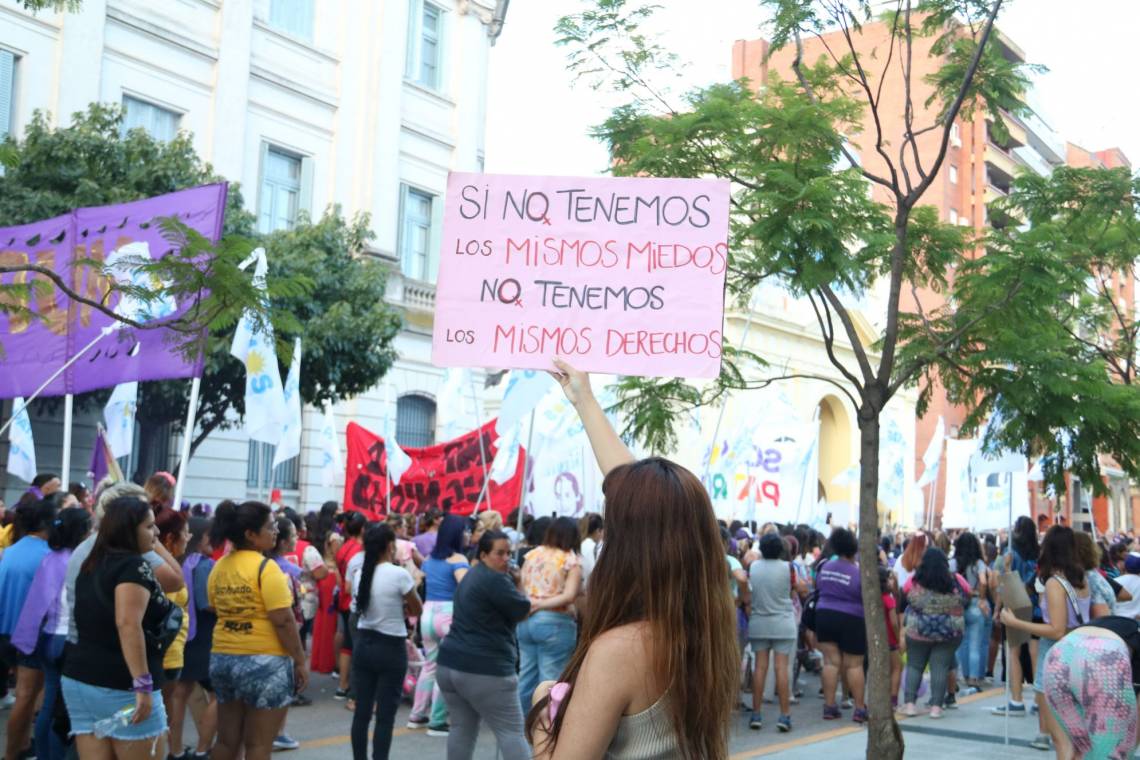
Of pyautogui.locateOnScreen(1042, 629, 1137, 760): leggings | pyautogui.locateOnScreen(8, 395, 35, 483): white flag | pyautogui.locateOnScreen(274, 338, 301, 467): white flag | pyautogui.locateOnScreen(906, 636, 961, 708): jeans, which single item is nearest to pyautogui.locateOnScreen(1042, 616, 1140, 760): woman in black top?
pyautogui.locateOnScreen(1042, 629, 1137, 760): leggings

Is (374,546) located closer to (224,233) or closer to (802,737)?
(802,737)

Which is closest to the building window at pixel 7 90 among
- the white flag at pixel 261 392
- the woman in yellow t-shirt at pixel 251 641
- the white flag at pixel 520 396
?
the white flag at pixel 261 392

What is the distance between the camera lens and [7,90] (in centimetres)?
2000

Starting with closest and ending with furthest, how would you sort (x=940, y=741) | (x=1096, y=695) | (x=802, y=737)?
(x=1096, y=695)
(x=940, y=741)
(x=802, y=737)

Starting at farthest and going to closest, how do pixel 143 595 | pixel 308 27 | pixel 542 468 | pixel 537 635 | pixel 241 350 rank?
pixel 308 27 → pixel 542 468 → pixel 241 350 → pixel 537 635 → pixel 143 595

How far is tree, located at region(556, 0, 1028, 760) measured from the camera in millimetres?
7918

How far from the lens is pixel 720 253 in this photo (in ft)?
15.9

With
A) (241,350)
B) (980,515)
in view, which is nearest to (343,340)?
(241,350)

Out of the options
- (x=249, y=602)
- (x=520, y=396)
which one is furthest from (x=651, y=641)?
(x=520, y=396)

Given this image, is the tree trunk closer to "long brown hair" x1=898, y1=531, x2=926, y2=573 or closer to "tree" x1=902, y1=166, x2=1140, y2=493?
"tree" x1=902, y1=166, x2=1140, y2=493

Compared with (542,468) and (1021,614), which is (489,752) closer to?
(1021,614)

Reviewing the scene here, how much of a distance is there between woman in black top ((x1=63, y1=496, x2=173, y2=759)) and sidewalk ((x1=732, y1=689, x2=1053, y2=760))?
5896mm

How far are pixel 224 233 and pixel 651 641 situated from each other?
15148mm

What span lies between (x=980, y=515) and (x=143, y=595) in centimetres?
1909
